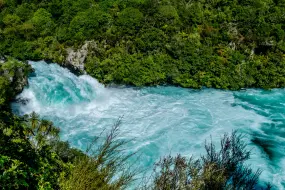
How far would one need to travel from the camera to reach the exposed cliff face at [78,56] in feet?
57.3

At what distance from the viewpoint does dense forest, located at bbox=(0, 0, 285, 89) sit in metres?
17.4

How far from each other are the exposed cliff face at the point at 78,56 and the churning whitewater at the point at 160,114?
2.23ft

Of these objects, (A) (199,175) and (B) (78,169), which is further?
(A) (199,175)

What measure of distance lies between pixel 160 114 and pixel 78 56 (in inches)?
241

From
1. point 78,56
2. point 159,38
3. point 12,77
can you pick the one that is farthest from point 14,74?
point 159,38

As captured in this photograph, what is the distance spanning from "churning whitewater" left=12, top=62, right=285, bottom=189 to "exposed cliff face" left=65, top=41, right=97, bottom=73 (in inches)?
26.8

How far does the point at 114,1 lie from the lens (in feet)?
66.1

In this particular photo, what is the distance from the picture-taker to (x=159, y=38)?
59.5ft

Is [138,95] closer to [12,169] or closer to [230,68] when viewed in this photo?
[230,68]

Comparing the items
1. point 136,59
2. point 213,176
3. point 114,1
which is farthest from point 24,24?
point 213,176

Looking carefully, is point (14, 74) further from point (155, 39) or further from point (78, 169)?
point (78, 169)

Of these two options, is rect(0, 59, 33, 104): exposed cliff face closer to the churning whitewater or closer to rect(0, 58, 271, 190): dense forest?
the churning whitewater

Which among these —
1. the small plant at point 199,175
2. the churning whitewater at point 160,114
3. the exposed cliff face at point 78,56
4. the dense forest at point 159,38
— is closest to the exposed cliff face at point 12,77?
the churning whitewater at point 160,114

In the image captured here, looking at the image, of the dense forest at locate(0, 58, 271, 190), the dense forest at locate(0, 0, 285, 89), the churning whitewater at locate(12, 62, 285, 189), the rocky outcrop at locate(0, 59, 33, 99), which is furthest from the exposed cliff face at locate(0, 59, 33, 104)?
the dense forest at locate(0, 58, 271, 190)
